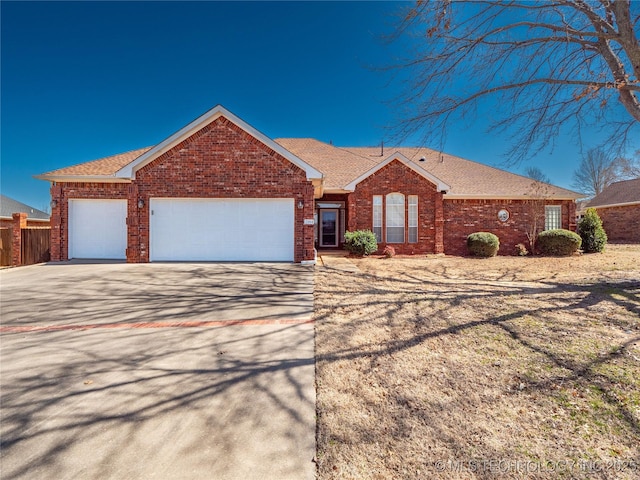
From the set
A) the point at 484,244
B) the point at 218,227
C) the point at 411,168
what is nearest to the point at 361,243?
the point at 411,168

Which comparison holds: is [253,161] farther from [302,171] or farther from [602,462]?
[602,462]

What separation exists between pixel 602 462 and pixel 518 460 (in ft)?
1.89

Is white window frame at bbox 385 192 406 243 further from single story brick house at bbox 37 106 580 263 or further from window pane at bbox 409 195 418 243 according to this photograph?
single story brick house at bbox 37 106 580 263

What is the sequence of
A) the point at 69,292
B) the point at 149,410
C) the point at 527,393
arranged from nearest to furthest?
the point at 149,410, the point at 527,393, the point at 69,292

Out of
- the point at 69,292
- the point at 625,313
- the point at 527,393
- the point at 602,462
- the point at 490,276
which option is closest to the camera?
the point at 602,462

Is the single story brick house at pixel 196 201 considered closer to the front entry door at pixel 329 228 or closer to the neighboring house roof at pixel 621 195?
the front entry door at pixel 329 228

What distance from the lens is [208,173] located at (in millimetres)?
10828

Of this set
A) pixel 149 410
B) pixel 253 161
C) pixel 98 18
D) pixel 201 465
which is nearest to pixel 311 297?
pixel 149 410

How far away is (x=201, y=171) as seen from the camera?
426 inches

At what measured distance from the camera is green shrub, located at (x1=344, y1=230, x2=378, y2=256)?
13.4 metres

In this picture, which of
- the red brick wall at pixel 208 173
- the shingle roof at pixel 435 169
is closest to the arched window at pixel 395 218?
A: the shingle roof at pixel 435 169

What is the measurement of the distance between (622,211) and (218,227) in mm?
28504

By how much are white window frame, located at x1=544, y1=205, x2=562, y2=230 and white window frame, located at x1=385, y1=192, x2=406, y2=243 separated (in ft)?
27.0

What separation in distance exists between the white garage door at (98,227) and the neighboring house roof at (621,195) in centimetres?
3103
